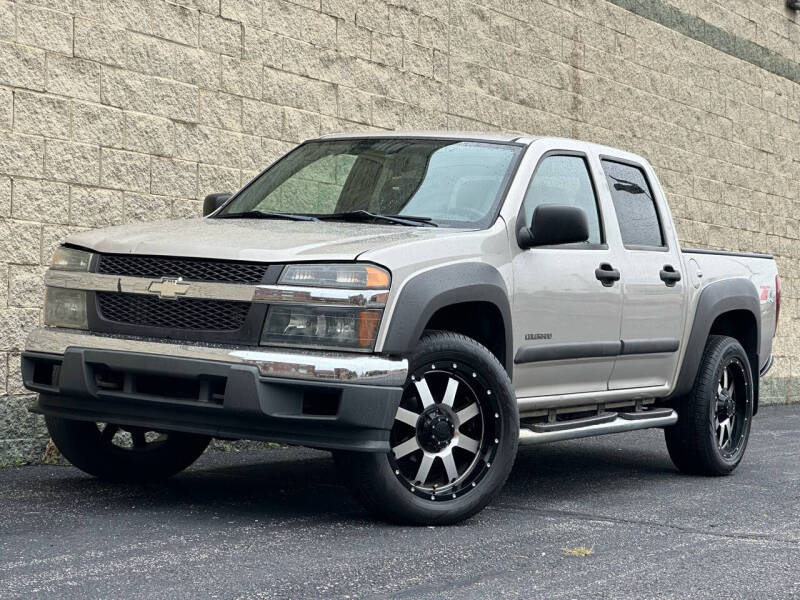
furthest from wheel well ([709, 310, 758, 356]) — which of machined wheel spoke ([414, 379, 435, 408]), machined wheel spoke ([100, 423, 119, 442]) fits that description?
machined wheel spoke ([100, 423, 119, 442])

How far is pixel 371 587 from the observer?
15.4 ft

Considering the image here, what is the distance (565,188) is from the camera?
735 centimetres

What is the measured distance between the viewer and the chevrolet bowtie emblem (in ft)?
18.9

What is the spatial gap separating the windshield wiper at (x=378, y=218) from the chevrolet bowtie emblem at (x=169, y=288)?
3.63ft

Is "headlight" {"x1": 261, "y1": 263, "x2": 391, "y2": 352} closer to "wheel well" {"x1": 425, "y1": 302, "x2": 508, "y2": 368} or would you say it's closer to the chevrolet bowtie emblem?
the chevrolet bowtie emblem

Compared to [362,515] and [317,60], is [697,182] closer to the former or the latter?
[317,60]

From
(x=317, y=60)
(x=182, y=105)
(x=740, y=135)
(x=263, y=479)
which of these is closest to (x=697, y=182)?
(x=740, y=135)

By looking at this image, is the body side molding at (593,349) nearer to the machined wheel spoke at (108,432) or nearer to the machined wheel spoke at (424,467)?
the machined wheel spoke at (424,467)

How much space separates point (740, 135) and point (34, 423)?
424 inches

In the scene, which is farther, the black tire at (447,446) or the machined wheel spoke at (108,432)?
the machined wheel spoke at (108,432)

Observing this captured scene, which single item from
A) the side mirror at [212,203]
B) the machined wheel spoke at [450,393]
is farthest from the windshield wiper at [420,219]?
the side mirror at [212,203]

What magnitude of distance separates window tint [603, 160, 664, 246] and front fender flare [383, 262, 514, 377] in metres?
1.59

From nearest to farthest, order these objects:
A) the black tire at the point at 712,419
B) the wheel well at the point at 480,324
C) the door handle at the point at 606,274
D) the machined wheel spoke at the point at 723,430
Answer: the wheel well at the point at 480,324
the door handle at the point at 606,274
the black tire at the point at 712,419
the machined wheel spoke at the point at 723,430

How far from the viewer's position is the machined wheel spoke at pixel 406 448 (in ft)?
19.0
